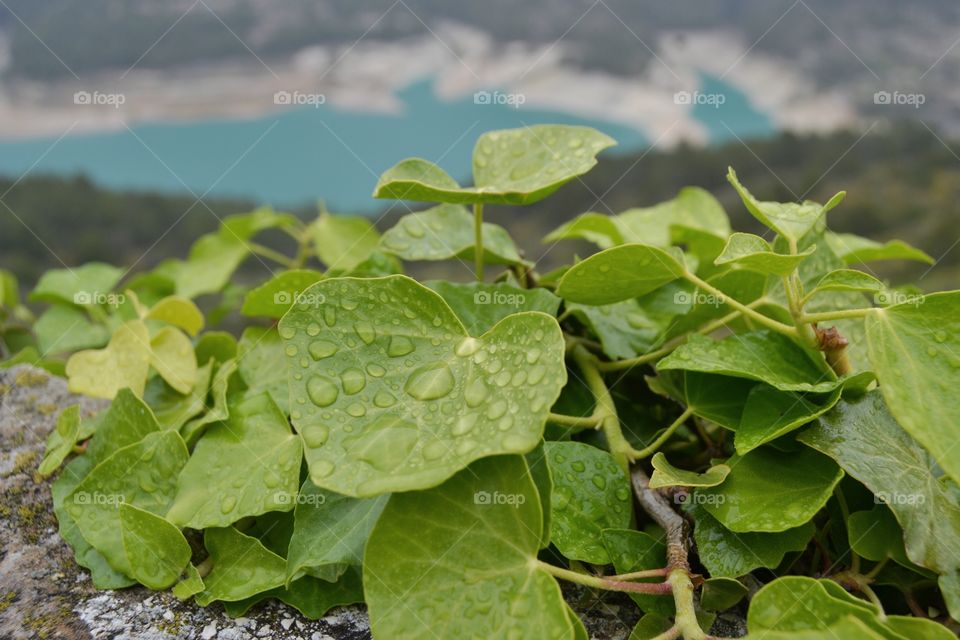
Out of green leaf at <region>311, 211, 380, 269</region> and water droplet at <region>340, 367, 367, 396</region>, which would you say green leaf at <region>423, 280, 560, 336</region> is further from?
green leaf at <region>311, 211, 380, 269</region>

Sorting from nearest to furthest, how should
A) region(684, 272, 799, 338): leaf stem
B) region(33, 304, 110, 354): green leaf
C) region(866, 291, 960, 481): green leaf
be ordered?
region(866, 291, 960, 481): green leaf
region(684, 272, 799, 338): leaf stem
region(33, 304, 110, 354): green leaf

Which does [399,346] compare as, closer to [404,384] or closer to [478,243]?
[404,384]

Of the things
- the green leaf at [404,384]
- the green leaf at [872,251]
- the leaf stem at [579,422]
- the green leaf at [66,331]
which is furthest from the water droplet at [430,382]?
the green leaf at [66,331]

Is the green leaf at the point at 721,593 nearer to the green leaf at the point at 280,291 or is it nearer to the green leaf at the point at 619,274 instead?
the green leaf at the point at 619,274

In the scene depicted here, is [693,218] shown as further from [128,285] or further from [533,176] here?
[128,285]

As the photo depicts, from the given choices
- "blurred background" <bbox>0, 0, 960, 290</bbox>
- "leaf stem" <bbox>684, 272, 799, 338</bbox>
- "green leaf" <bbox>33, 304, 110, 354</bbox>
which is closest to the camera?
"leaf stem" <bbox>684, 272, 799, 338</bbox>

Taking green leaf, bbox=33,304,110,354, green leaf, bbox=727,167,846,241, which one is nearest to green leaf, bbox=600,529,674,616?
green leaf, bbox=727,167,846,241
